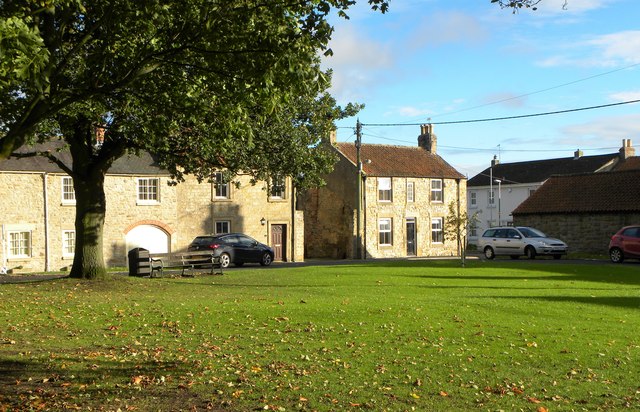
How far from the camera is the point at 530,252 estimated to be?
3950cm

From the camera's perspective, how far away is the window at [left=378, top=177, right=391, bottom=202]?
178 feet

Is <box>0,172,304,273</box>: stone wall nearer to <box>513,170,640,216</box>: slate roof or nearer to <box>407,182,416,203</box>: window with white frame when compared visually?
<box>407,182,416,203</box>: window with white frame

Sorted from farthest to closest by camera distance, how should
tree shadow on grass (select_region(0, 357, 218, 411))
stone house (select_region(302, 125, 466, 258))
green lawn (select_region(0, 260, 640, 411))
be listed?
stone house (select_region(302, 125, 466, 258)) < green lawn (select_region(0, 260, 640, 411)) < tree shadow on grass (select_region(0, 357, 218, 411))

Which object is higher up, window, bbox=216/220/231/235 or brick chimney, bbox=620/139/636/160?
brick chimney, bbox=620/139/636/160

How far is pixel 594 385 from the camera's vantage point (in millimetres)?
9062

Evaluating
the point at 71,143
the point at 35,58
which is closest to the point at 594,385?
the point at 35,58

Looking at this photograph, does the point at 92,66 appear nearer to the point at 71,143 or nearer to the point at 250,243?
the point at 71,143

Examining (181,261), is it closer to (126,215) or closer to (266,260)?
(266,260)

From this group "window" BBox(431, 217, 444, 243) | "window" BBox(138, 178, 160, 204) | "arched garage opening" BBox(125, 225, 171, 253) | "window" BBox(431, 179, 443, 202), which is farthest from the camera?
"window" BBox(431, 179, 443, 202)

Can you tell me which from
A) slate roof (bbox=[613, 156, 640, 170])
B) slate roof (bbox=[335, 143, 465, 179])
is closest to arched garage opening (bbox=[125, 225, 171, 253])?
slate roof (bbox=[335, 143, 465, 179])

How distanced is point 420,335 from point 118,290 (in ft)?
37.5

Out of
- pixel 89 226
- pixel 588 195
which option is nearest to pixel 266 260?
pixel 89 226

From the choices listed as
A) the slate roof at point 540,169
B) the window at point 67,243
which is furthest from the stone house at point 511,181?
the window at point 67,243

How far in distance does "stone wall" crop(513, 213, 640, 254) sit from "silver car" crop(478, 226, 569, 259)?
6.70 meters
